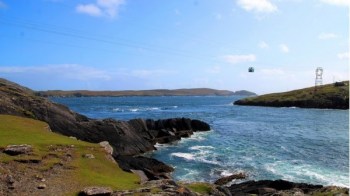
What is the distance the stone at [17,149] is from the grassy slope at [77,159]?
1.56 ft

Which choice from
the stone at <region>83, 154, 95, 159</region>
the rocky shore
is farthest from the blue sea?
the stone at <region>83, 154, 95, 159</region>

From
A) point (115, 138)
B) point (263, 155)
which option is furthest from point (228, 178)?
point (115, 138)

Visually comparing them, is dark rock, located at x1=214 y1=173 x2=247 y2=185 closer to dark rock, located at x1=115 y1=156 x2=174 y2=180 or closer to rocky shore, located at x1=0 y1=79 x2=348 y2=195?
rocky shore, located at x1=0 y1=79 x2=348 y2=195

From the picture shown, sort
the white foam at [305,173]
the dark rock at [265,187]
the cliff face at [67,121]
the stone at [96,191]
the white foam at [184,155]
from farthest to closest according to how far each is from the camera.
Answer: the white foam at [184,155] < the cliff face at [67,121] < the white foam at [305,173] < the dark rock at [265,187] < the stone at [96,191]

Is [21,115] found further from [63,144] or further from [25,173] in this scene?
[25,173]

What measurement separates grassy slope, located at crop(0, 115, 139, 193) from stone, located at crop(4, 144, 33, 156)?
1.56 ft

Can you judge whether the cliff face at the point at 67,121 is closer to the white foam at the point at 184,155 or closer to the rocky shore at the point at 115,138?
the rocky shore at the point at 115,138

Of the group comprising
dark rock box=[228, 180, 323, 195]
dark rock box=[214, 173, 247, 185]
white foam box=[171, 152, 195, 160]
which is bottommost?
dark rock box=[214, 173, 247, 185]

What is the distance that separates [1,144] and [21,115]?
19172 millimetres

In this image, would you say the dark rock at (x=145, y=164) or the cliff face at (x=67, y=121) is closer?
the dark rock at (x=145, y=164)

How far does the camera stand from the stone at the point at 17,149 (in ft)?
92.6

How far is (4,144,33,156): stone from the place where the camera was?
28234 millimetres

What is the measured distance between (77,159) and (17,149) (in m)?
4.27

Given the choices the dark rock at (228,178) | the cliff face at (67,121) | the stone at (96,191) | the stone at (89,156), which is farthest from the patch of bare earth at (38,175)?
the cliff face at (67,121)
